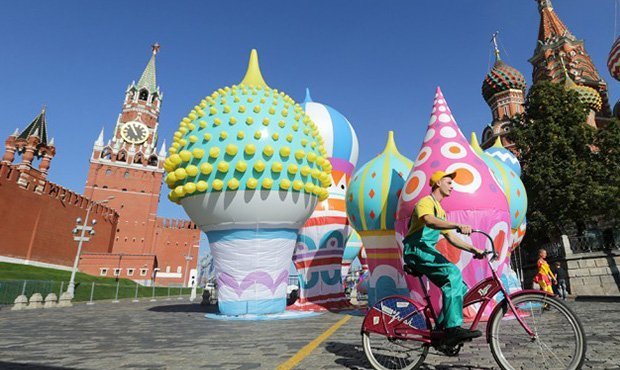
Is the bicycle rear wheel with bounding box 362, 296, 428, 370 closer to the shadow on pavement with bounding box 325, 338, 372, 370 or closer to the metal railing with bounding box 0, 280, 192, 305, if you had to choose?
the shadow on pavement with bounding box 325, 338, 372, 370

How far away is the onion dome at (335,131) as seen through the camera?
16000 mm

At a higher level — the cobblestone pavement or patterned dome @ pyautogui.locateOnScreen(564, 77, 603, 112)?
patterned dome @ pyautogui.locateOnScreen(564, 77, 603, 112)

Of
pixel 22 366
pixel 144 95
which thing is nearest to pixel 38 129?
pixel 144 95

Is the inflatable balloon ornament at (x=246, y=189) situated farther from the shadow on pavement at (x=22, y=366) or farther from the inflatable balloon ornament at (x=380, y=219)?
the shadow on pavement at (x=22, y=366)

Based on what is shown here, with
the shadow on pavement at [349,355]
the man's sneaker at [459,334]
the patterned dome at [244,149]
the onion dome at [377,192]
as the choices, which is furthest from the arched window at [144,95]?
the man's sneaker at [459,334]

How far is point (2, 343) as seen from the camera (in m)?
5.89

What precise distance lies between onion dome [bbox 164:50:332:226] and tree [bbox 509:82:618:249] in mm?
17175

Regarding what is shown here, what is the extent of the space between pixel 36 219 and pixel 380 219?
138ft

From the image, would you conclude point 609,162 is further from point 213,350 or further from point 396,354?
point 213,350

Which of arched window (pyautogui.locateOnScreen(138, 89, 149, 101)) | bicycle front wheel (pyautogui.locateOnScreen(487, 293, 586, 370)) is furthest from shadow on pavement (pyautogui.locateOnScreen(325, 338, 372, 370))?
arched window (pyautogui.locateOnScreen(138, 89, 149, 101))

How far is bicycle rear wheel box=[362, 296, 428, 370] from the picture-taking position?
374cm

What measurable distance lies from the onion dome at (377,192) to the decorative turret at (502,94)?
110 feet

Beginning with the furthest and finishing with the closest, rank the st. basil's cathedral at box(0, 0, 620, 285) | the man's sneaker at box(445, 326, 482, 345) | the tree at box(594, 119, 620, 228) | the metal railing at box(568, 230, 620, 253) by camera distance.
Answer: the st. basil's cathedral at box(0, 0, 620, 285)
the tree at box(594, 119, 620, 228)
the metal railing at box(568, 230, 620, 253)
the man's sneaker at box(445, 326, 482, 345)

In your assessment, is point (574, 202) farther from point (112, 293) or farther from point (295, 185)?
point (112, 293)
